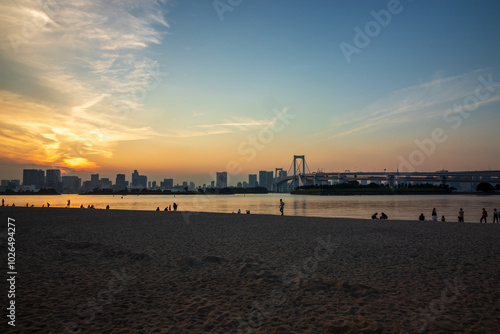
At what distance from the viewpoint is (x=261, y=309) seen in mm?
5305

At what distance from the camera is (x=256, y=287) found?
6449 mm

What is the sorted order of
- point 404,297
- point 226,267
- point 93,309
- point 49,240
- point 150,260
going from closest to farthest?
point 93,309 → point 404,297 → point 226,267 → point 150,260 → point 49,240

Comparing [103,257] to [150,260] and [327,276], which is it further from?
[327,276]

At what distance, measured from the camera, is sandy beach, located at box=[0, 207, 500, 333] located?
184 inches

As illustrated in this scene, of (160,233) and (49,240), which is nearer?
(49,240)

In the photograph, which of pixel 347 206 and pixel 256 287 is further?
pixel 347 206

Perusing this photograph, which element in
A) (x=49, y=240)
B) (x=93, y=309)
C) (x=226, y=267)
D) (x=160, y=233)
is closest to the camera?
(x=93, y=309)

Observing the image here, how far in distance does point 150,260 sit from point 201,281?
262 centimetres

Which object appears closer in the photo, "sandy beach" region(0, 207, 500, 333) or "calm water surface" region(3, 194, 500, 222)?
"sandy beach" region(0, 207, 500, 333)

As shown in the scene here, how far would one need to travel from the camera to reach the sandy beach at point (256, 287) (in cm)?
467

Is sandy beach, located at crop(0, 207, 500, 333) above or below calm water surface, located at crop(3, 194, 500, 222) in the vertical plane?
above

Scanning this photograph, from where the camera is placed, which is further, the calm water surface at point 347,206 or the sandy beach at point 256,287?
the calm water surface at point 347,206

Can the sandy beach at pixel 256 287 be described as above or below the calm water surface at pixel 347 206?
above

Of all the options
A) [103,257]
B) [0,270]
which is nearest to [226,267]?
[103,257]
